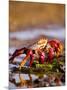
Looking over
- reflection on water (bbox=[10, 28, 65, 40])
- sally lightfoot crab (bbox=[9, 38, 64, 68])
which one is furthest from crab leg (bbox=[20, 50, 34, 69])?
reflection on water (bbox=[10, 28, 65, 40])

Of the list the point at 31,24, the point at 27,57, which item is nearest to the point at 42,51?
the point at 27,57

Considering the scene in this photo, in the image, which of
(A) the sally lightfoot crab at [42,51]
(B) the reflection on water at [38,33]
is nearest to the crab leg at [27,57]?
(A) the sally lightfoot crab at [42,51]

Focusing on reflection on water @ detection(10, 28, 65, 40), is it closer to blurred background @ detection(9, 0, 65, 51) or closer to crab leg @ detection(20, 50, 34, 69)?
blurred background @ detection(9, 0, 65, 51)

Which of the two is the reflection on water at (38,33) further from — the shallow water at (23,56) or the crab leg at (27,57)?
the crab leg at (27,57)

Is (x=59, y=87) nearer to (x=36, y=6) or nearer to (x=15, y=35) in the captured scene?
(x=15, y=35)

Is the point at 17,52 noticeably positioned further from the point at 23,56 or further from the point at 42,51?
the point at 42,51
